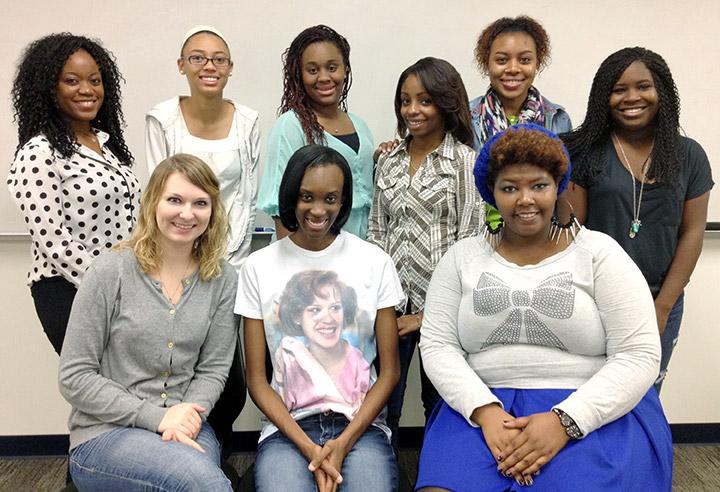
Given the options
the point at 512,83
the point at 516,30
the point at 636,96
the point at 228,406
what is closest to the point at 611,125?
the point at 636,96

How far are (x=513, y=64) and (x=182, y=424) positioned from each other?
5.48 feet

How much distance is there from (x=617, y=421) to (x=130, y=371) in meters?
1.29

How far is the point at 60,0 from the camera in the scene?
268 cm

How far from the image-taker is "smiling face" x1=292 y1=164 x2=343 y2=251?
176 cm

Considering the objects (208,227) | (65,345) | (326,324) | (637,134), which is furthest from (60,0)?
(637,134)

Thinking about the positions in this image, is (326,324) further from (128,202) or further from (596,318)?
(128,202)

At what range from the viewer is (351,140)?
7.55ft

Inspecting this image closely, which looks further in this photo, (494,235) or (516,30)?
(516,30)

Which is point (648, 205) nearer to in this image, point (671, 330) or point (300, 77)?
point (671, 330)

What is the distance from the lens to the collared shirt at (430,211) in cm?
203

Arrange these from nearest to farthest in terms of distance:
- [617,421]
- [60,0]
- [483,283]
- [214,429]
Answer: [617,421], [483,283], [214,429], [60,0]

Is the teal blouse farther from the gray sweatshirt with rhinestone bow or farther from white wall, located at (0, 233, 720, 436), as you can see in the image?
white wall, located at (0, 233, 720, 436)

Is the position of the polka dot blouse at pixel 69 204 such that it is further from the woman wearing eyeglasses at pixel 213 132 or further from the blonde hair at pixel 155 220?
the blonde hair at pixel 155 220

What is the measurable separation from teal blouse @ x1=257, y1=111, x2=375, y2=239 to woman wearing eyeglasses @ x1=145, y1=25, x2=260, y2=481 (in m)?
0.13
